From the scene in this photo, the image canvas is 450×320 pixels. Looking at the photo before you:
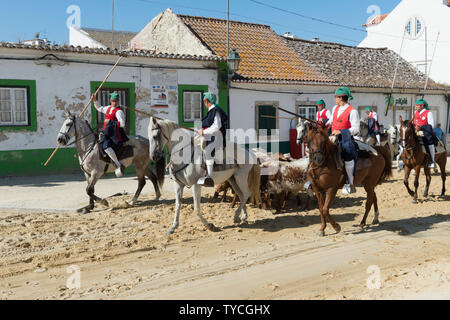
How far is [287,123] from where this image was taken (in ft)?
64.1

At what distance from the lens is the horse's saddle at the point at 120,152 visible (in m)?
9.65

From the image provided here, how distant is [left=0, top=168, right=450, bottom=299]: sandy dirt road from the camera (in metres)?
4.97

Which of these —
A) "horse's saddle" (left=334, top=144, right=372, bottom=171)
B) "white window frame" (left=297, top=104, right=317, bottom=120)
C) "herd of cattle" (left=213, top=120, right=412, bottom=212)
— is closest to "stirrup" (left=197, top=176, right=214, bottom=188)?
"herd of cattle" (left=213, top=120, right=412, bottom=212)

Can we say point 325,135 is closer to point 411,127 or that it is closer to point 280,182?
point 280,182

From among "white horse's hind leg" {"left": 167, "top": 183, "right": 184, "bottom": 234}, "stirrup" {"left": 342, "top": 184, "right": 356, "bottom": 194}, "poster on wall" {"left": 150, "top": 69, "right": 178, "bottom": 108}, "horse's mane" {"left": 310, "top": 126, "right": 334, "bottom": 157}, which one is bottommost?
"white horse's hind leg" {"left": 167, "top": 183, "right": 184, "bottom": 234}

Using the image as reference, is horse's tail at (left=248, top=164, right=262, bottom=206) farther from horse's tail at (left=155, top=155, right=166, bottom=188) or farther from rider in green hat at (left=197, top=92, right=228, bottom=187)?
horse's tail at (left=155, top=155, right=166, bottom=188)

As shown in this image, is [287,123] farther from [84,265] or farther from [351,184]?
[84,265]

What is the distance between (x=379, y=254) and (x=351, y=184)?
1.51 m

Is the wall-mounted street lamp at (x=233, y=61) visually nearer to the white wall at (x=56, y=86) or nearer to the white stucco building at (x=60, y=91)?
the white stucco building at (x=60, y=91)

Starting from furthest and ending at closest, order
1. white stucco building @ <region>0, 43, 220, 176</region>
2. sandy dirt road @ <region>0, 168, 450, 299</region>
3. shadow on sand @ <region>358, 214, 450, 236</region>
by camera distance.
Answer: white stucco building @ <region>0, 43, 220, 176</region>
shadow on sand @ <region>358, 214, 450, 236</region>
sandy dirt road @ <region>0, 168, 450, 299</region>

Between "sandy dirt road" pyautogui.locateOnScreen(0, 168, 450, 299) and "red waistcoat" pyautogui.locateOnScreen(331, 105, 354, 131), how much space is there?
175cm

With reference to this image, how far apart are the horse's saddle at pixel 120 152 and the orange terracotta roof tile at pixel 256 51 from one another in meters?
8.41

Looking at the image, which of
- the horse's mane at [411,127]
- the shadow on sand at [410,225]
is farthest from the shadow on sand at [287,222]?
the horse's mane at [411,127]
